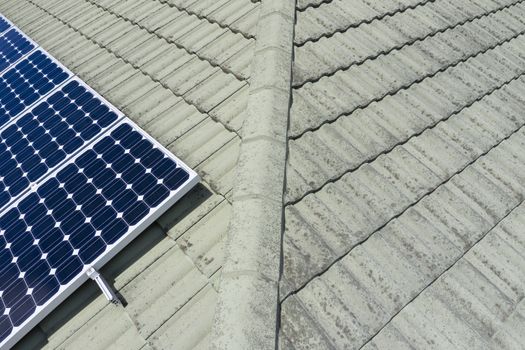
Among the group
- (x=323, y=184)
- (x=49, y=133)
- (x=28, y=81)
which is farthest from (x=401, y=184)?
(x=28, y=81)

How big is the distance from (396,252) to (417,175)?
1.01 metres

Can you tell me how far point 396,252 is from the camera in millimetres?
3758

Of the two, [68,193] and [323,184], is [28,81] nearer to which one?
[68,193]

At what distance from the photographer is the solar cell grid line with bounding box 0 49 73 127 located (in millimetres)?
5926

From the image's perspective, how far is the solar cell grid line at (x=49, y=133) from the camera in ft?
15.9

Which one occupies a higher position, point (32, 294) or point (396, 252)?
point (32, 294)

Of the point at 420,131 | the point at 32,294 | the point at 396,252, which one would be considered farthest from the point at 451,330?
the point at 32,294

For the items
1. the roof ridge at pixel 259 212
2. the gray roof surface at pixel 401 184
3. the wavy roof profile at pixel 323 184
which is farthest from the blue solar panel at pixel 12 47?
the gray roof surface at pixel 401 184

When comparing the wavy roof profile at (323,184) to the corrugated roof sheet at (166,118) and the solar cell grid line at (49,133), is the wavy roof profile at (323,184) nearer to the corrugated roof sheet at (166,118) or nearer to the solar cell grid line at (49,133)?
the corrugated roof sheet at (166,118)

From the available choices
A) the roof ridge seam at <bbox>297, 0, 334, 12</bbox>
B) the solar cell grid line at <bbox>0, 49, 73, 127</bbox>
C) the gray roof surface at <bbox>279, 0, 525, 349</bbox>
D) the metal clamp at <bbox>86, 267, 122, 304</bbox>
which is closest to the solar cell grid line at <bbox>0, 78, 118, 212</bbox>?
the solar cell grid line at <bbox>0, 49, 73, 127</bbox>

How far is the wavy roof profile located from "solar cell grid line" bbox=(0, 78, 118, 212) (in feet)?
1.19

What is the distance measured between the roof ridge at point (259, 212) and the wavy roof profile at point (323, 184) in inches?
0.6

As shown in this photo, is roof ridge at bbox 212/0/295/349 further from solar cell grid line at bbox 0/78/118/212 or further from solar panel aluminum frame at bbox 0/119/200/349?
solar cell grid line at bbox 0/78/118/212

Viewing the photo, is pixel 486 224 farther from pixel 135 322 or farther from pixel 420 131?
pixel 135 322
